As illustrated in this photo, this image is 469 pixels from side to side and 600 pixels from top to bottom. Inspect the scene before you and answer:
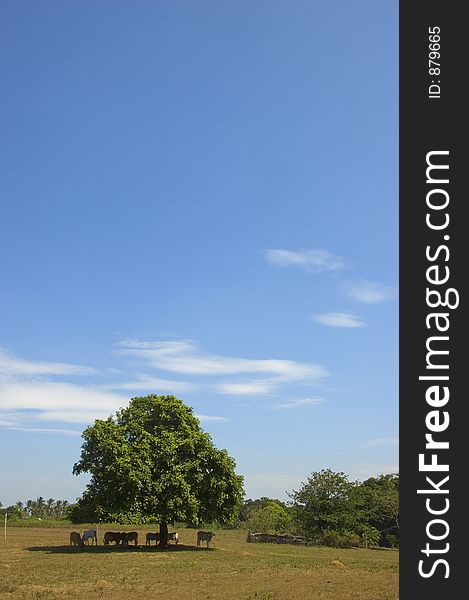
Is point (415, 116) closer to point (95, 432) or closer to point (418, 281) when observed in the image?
point (418, 281)

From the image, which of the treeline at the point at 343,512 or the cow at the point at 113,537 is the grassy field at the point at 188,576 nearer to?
the cow at the point at 113,537

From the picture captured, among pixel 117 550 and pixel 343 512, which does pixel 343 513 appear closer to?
pixel 343 512

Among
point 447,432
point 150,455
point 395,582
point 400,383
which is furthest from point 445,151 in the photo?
point 150,455

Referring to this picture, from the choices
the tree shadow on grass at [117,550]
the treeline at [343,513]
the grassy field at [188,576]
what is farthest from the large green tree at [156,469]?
Answer: the treeline at [343,513]

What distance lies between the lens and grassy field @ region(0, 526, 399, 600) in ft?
76.7

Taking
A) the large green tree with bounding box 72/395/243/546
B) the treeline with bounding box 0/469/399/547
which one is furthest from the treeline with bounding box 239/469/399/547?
the large green tree with bounding box 72/395/243/546

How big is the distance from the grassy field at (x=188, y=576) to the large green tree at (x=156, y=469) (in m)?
3.04

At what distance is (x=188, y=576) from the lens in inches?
1129

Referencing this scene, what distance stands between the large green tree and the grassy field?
304cm

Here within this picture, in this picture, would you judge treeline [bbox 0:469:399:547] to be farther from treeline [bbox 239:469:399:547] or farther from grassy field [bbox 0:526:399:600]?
grassy field [bbox 0:526:399:600]

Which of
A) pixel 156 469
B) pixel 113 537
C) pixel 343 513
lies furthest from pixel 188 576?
pixel 343 513

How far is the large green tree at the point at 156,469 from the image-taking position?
43.3 meters

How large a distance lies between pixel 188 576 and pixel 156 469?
657 inches

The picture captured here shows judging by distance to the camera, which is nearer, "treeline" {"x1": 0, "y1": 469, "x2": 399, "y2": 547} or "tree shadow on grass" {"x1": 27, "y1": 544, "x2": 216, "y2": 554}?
"tree shadow on grass" {"x1": 27, "y1": 544, "x2": 216, "y2": 554}
